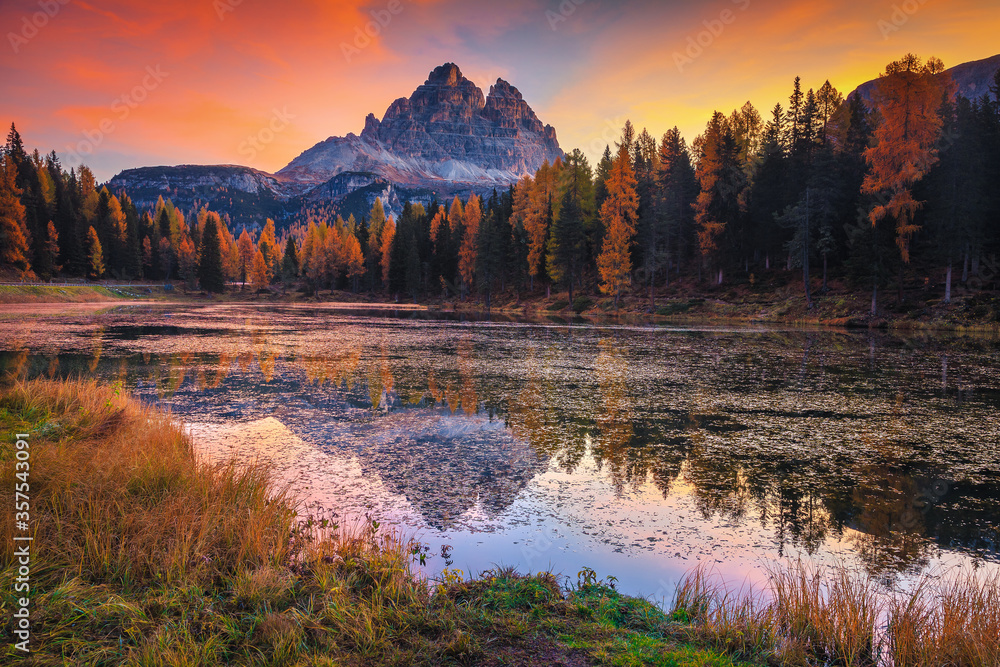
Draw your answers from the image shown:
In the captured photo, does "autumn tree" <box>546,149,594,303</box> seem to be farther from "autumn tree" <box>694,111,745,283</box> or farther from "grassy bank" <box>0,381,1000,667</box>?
"grassy bank" <box>0,381,1000,667</box>

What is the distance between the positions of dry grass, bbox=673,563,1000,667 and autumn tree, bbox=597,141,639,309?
5132 centimetres

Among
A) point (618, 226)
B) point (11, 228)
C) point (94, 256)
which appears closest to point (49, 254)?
point (11, 228)

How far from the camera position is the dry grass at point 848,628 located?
3980mm

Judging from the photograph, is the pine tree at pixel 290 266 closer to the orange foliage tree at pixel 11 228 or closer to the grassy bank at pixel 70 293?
the grassy bank at pixel 70 293

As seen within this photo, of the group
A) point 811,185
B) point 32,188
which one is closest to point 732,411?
point 811,185

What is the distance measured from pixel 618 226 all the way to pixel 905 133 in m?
24.7

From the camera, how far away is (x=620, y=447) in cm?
1052

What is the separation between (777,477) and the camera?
8797 mm

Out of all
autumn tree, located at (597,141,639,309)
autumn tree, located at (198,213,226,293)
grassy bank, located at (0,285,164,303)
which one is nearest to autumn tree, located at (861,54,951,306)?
autumn tree, located at (597,141,639,309)

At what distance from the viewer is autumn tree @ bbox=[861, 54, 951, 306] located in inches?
1479

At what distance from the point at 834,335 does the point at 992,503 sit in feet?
102

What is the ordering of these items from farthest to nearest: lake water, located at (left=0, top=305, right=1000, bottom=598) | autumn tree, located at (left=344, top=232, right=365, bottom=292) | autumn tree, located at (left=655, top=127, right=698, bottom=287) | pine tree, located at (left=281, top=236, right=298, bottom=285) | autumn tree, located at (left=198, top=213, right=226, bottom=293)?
1. pine tree, located at (left=281, top=236, right=298, bottom=285)
2. autumn tree, located at (left=344, top=232, right=365, bottom=292)
3. autumn tree, located at (left=198, top=213, right=226, bottom=293)
4. autumn tree, located at (left=655, top=127, right=698, bottom=287)
5. lake water, located at (left=0, top=305, right=1000, bottom=598)

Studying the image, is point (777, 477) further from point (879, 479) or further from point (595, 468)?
point (595, 468)

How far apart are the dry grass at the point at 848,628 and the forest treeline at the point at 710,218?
43.8m
